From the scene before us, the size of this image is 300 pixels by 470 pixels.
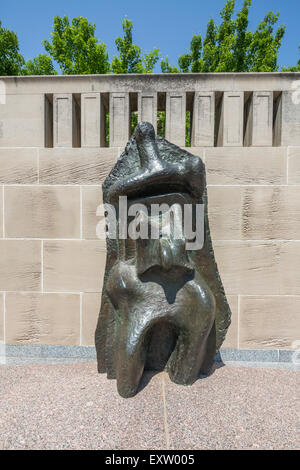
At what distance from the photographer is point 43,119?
348 centimetres

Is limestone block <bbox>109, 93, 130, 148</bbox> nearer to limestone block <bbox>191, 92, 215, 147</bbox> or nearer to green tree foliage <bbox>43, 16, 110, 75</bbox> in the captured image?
limestone block <bbox>191, 92, 215, 147</bbox>

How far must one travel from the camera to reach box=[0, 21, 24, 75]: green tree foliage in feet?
29.3

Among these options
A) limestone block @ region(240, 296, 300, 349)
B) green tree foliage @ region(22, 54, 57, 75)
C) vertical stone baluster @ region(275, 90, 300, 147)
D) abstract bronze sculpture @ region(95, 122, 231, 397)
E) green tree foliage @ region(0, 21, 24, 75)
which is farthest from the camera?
green tree foliage @ region(22, 54, 57, 75)

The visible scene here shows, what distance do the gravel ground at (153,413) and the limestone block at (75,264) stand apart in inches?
42.0

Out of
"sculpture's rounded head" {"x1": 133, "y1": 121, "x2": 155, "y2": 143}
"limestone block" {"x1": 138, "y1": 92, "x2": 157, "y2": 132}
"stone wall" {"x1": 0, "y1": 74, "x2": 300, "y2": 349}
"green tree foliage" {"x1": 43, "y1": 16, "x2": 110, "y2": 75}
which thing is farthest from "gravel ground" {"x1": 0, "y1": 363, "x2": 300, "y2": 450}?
"green tree foliage" {"x1": 43, "y1": 16, "x2": 110, "y2": 75}

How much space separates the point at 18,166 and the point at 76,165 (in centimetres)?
74

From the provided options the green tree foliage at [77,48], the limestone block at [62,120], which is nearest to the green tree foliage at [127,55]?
the green tree foliage at [77,48]

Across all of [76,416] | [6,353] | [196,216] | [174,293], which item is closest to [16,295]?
[6,353]

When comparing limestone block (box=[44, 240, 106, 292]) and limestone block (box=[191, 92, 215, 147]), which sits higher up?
limestone block (box=[191, 92, 215, 147])

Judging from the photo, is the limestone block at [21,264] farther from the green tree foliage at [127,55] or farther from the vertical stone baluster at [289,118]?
the green tree foliage at [127,55]

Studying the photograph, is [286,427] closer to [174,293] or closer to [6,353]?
[174,293]

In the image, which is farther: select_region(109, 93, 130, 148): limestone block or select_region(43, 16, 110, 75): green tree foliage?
select_region(43, 16, 110, 75): green tree foliage

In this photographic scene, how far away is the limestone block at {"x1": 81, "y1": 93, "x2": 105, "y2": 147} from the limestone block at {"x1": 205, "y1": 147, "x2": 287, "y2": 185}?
4.56ft

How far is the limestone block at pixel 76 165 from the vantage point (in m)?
3.44
